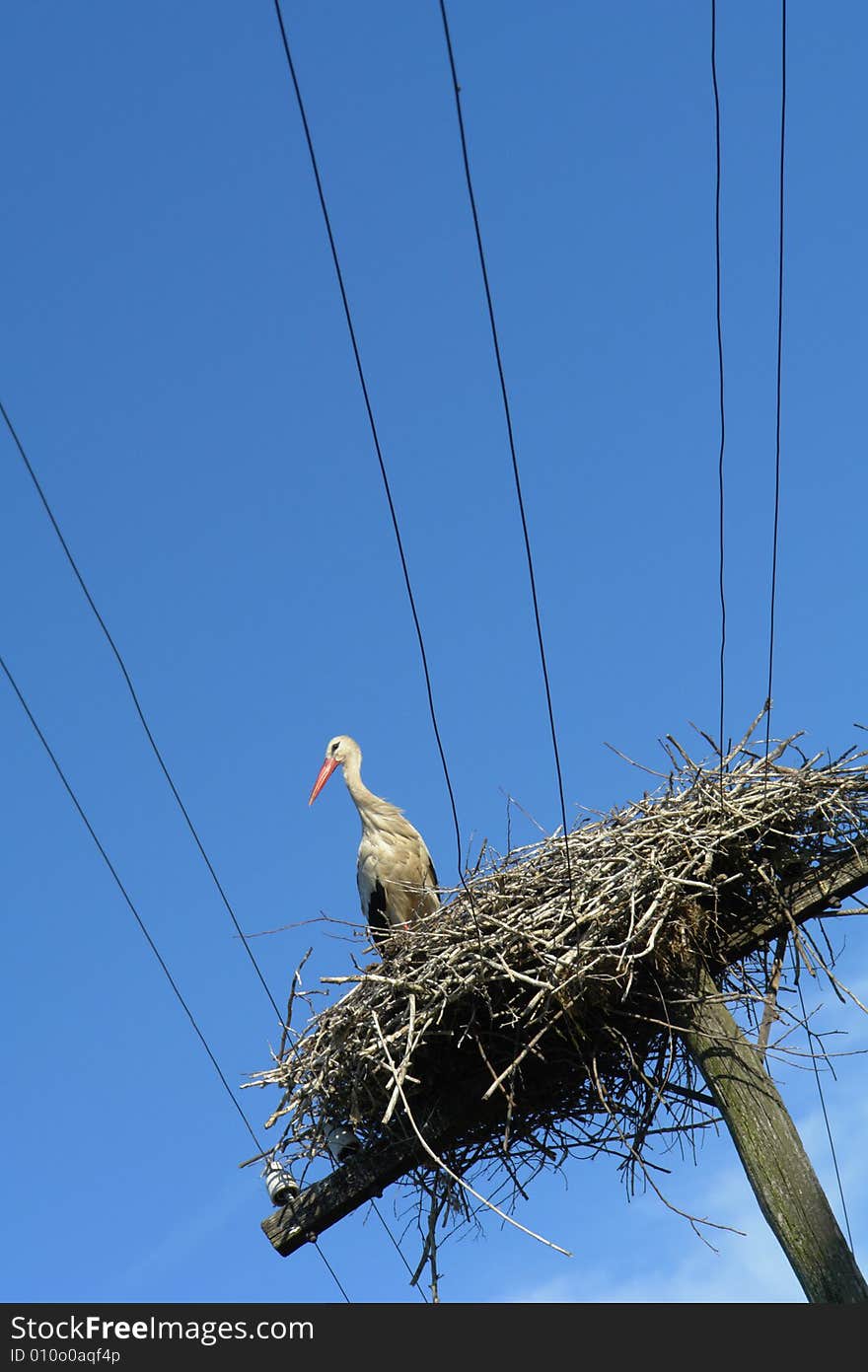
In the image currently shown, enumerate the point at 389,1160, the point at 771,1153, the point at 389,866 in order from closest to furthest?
the point at 771,1153 → the point at 389,1160 → the point at 389,866

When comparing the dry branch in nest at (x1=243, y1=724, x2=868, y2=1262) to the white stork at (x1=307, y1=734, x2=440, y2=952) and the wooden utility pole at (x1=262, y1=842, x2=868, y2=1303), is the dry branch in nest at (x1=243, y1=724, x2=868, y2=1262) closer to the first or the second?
the wooden utility pole at (x1=262, y1=842, x2=868, y2=1303)

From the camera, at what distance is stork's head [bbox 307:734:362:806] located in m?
10.2

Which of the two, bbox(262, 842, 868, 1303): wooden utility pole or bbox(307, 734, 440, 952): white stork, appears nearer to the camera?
bbox(262, 842, 868, 1303): wooden utility pole

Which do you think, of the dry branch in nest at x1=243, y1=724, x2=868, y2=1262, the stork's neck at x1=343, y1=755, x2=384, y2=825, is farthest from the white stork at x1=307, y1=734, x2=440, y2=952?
the dry branch in nest at x1=243, y1=724, x2=868, y2=1262

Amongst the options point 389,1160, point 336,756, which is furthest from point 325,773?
point 389,1160

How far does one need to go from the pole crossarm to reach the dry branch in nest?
0.02m

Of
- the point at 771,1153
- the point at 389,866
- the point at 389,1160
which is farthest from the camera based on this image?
the point at 389,866

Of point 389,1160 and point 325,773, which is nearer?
point 389,1160

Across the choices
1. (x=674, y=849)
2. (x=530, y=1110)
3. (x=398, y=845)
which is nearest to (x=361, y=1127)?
(x=530, y=1110)

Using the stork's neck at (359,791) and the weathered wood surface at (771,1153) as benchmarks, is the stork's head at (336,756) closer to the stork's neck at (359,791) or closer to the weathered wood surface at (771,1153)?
the stork's neck at (359,791)

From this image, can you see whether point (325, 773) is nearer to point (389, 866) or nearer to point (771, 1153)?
point (389, 866)

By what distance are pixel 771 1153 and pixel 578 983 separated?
2.94ft

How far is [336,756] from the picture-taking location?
10.3m
